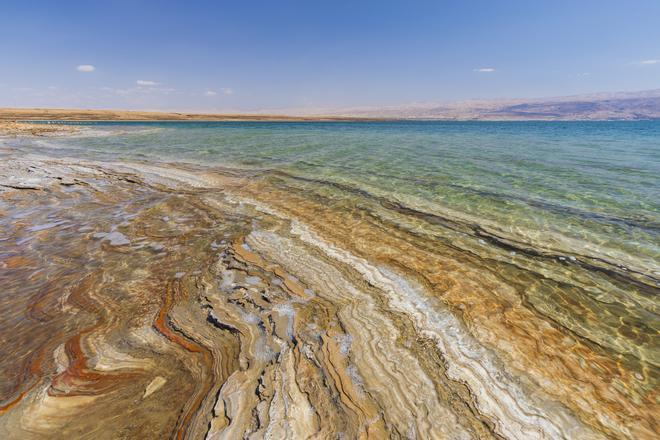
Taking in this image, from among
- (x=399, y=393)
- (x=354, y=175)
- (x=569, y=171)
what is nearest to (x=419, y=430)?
(x=399, y=393)

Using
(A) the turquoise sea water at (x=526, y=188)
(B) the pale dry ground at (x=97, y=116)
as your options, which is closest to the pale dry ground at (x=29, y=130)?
(A) the turquoise sea water at (x=526, y=188)

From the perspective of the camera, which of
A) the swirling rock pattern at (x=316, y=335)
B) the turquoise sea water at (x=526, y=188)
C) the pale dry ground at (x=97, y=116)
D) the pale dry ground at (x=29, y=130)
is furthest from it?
the pale dry ground at (x=97, y=116)

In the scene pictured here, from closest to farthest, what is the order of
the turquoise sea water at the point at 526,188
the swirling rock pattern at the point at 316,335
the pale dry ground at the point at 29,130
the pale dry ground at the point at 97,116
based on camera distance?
the swirling rock pattern at the point at 316,335 < the turquoise sea water at the point at 526,188 < the pale dry ground at the point at 29,130 < the pale dry ground at the point at 97,116

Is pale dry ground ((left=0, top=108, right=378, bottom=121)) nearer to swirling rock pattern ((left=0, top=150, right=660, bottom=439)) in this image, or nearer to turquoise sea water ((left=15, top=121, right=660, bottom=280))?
turquoise sea water ((left=15, top=121, right=660, bottom=280))

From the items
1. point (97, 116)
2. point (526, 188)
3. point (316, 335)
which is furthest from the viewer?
point (97, 116)

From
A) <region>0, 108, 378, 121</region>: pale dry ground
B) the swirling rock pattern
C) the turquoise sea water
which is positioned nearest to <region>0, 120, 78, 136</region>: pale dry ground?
the turquoise sea water

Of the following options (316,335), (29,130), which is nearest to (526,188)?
(316,335)

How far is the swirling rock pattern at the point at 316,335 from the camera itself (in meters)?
3.12

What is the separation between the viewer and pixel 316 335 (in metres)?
4.30

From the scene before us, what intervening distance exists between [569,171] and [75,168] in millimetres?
26398

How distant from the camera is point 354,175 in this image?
50.7 ft

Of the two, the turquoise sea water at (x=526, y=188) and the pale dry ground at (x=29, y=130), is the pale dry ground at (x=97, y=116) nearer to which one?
the pale dry ground at (x=29, y=130)

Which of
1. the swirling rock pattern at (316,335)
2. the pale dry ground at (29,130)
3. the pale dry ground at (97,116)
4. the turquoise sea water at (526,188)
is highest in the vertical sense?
the pale dry ground at (97,116)

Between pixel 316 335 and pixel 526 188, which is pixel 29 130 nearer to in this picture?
pixel 316 335
